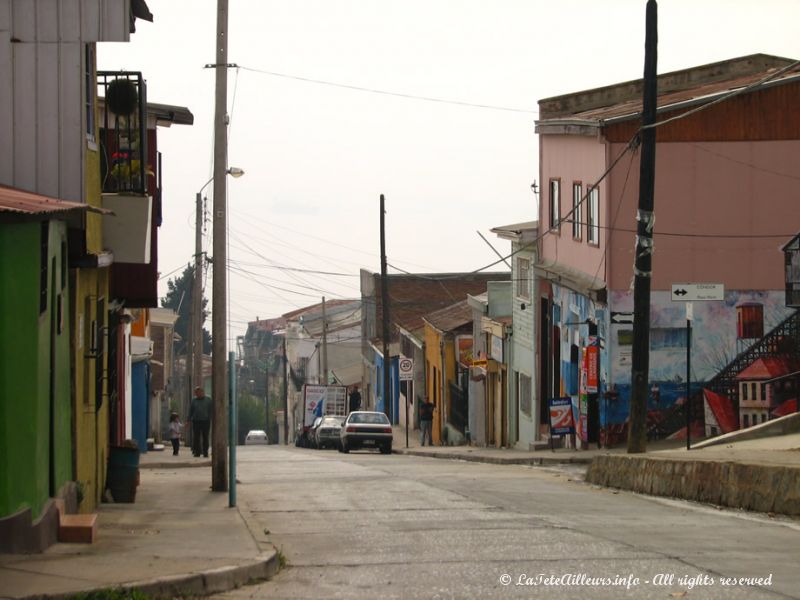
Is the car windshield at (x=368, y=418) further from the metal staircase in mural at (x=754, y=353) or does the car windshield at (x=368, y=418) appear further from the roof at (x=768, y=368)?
the roof at (x=768, y=368)

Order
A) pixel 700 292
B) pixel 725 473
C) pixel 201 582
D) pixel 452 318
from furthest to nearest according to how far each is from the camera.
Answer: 1. pixel 452 318
2. pixel 700 292
3. pixel 725 473
4. pixel 201 582

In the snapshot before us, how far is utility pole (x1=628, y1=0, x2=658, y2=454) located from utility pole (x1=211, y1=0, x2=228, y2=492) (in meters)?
7.70

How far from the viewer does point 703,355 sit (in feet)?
100

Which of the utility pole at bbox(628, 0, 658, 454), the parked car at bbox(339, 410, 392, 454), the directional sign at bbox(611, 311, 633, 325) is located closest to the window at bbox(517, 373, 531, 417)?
the parked car at bbox(339, 410, 392, 454)

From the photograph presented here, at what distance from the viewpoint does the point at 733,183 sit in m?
30.8

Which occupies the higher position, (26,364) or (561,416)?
(26,364)

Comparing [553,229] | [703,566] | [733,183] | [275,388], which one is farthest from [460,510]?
[275,388]

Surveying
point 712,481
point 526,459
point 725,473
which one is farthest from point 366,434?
point 725,473

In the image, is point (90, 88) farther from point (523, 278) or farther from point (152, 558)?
point (523, 278)

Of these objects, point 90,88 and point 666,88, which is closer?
point 90,88

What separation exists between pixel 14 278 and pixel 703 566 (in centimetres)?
569

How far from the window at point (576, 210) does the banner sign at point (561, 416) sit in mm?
4683

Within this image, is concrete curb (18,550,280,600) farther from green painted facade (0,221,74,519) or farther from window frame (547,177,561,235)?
window frame (547,177,561,235)

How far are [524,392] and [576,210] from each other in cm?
811
